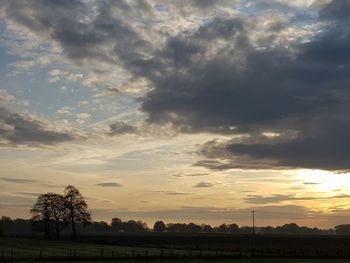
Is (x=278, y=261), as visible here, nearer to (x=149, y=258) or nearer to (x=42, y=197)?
(x=149, y=258)

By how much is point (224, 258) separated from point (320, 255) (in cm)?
1797

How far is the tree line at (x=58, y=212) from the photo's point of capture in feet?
476

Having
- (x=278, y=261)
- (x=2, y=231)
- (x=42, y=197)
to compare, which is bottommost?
(x=278, y=261)

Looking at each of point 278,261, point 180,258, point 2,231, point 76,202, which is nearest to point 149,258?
point 180,258

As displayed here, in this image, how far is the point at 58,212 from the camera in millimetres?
146625

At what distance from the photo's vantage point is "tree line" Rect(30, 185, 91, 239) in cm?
14500

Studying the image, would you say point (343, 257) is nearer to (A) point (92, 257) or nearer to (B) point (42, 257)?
(A) point (92, 257)

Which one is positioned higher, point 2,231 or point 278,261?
point 2,231

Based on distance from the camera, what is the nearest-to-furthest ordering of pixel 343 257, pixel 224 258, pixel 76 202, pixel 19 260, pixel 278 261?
1. pixel 19 260
2. pixel 278 261
3. pixel 224 258
4. pixel 343 257
5. pixel 76 202

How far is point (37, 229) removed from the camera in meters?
148

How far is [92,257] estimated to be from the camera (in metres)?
70.9

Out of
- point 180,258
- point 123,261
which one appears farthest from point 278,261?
point 123,261

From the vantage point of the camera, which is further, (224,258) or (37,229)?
(37,229)

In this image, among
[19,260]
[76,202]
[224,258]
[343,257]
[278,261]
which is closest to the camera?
[19,260]
